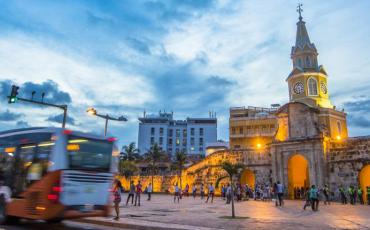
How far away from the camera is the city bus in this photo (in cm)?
987

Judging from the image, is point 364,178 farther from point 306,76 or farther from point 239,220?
point 239,220

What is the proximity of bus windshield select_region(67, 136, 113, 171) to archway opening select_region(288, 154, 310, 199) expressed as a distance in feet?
82.4

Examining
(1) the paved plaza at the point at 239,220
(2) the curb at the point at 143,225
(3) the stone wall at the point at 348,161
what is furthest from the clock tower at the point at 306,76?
(2) the curb at the point at 143,225

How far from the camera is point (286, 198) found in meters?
31.9

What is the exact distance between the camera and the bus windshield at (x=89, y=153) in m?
10.4

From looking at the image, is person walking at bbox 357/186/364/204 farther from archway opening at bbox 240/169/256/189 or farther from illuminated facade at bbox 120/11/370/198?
archway opening at bbox 240/169/256/189

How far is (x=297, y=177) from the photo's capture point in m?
34.2

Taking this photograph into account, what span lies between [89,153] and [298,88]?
3647cm

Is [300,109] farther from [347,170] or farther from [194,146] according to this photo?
[194,146]

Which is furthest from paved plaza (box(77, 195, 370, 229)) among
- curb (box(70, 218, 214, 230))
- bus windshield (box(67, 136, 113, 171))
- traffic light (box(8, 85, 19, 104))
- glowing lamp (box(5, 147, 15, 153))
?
traffic light (box(8, 85, 19, 104))

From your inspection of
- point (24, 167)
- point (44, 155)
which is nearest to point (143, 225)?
point (44, 155)

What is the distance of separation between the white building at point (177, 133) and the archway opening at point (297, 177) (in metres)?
66.4

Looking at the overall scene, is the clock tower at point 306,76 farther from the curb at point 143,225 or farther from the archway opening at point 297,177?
the curb at point 143,225

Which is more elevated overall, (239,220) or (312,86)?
(312,86)
